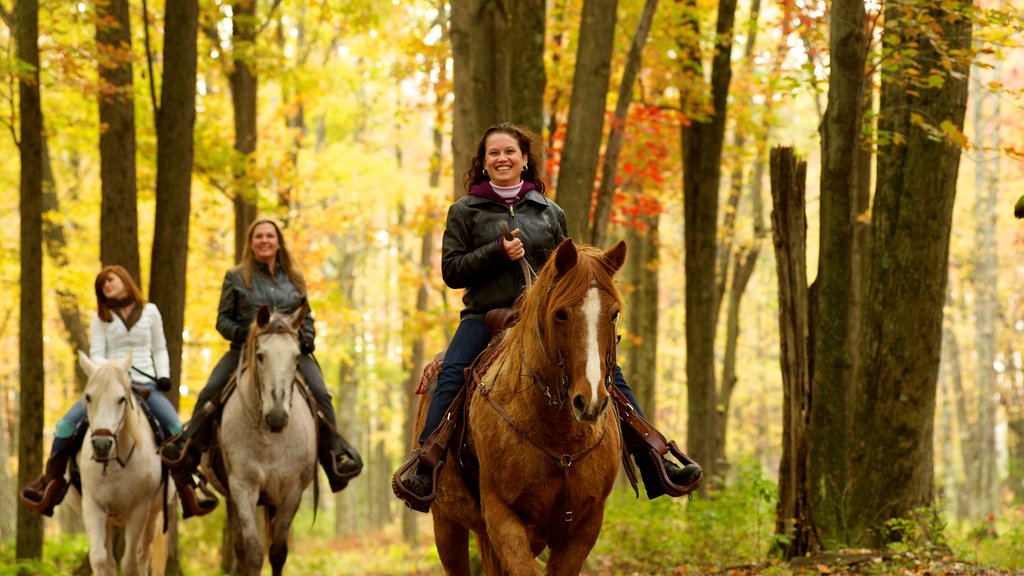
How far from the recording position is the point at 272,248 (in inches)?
422

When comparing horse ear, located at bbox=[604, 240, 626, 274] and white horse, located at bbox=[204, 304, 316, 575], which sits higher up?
horse ear, located at bbox=[604, 240, 626, 274]

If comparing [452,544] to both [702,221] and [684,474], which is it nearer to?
[684,474]

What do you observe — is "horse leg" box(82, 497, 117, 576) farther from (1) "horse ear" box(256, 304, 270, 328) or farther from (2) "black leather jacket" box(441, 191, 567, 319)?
(2) "black leather jacket" box(441, 191, 567, 319)

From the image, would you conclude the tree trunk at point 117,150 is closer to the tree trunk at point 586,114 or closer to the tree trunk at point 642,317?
the tree trunk at point 586,114

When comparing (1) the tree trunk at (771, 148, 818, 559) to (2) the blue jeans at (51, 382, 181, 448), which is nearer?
(1) the tree trunk at (771, 148, 818, 559)

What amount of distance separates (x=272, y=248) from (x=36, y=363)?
504cm

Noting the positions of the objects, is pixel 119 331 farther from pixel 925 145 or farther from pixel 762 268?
pixel 762 268

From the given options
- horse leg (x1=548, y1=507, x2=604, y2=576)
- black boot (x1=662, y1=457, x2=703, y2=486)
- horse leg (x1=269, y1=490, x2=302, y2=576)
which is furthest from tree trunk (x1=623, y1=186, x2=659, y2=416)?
horse leg (x1=548, y1=507, x2=604, y2=576)

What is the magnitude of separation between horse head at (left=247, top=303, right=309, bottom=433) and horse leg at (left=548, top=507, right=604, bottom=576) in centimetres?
418

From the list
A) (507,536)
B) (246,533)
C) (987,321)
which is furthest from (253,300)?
(987,321)

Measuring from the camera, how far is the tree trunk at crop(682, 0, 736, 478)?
16484mm

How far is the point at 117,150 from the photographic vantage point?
579 inches

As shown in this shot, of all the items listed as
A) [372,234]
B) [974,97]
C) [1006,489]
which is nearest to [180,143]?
[372,234]

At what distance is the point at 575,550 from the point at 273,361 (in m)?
4.33
